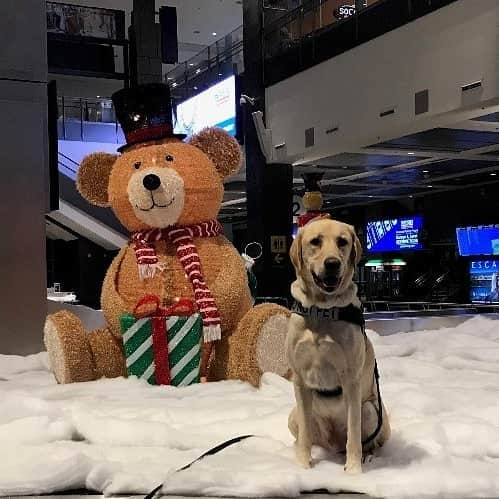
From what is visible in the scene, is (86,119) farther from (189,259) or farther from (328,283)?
(328,283)

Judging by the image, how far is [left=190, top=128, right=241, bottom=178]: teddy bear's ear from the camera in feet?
11.4

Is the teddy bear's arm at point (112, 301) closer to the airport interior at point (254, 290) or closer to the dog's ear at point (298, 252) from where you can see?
the airport interior at point (254, 290)

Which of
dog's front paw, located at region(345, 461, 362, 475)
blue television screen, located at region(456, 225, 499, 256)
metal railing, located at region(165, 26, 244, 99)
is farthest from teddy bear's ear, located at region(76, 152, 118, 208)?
blue television screen, located at region(456, 225, 499, 256)

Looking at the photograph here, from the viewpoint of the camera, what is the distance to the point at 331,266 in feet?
5.63

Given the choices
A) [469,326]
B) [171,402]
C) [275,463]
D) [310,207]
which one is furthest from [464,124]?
[275,463]

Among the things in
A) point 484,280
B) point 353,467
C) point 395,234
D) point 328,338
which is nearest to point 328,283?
point 328,338

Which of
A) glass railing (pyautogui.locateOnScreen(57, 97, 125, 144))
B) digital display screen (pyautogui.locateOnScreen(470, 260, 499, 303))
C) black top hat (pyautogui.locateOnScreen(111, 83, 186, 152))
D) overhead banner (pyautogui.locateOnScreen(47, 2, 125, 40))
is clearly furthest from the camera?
glass railing (pyautogui.locateOnScreen(57, 97, 125, 144))

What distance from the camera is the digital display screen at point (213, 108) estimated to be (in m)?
9.88

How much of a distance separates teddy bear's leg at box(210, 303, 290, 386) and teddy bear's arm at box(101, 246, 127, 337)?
0.50m

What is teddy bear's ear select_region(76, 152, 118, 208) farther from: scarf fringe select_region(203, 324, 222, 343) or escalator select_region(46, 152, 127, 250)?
escalator select_region(46, 152, 127, 250)

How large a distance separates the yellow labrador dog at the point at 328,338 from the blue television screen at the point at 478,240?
417 inches

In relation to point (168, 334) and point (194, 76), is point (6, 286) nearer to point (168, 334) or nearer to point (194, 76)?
point (168, 334)

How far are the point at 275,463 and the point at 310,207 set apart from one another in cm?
231

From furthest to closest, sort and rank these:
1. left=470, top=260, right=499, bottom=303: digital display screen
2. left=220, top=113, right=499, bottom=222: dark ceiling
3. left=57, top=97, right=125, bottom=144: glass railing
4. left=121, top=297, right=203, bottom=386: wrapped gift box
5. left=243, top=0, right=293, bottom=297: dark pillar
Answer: left=57, top=97, right=125, bottom=144: glass railing → left=470, top=260, right=499, bottom=303: digital display screen → left=243, top=0, right=293, bottom=297: dark pillar → left=220, top=113, right=499, bottom=222: dark ceiling → left=121, top=297, right=203, bottom=386: wrapped gift box
